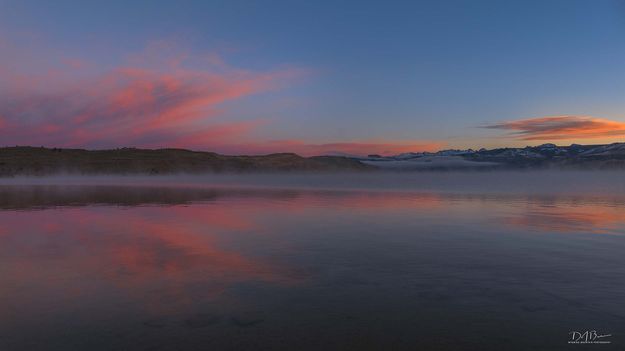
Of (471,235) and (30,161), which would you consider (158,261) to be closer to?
(471,235)

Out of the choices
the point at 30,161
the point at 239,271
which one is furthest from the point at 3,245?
the point at 30,161

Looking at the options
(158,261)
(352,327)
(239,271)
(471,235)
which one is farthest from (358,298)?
(471,235)

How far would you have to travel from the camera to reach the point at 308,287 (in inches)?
465

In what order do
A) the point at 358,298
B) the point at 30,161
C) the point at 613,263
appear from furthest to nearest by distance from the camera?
1. the point at 30,161
2. the point at 613,263
3. the point at 358,298

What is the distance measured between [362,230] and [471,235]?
4.99m

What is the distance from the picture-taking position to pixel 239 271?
13.5 meters

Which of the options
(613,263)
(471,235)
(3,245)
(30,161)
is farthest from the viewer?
(30,161)

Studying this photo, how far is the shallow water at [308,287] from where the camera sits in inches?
336

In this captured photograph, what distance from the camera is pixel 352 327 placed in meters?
8.99

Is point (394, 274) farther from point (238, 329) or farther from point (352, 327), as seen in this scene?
point (238, 329)

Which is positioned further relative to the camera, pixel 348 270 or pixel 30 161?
pixel 30 161

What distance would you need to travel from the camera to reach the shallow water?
8.53 m

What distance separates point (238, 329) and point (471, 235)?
14.4m

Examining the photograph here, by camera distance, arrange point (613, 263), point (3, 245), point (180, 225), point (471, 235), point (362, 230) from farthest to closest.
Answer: point (180, 225)
point (362, 230)
point (471, 235)
point (3, 245)
point (613, 263)
